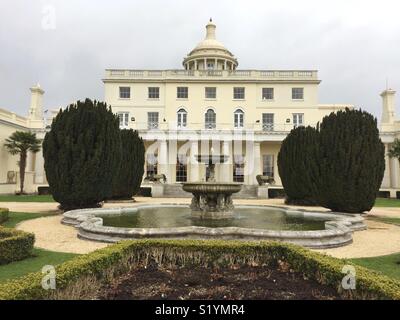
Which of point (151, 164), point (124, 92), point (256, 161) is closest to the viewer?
point (256, 161)

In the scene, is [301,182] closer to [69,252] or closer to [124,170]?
[124,170]

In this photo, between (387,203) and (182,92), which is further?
(182,92)

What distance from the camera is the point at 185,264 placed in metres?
6.39

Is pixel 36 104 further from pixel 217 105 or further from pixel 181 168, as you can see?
pixel 217 105

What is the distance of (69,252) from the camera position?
8211 mm

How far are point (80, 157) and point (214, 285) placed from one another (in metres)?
11.5

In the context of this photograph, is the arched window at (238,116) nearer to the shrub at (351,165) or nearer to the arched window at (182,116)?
the arched window at (182,116)

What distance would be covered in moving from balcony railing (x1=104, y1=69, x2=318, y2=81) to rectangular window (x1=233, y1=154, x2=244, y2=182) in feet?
31.3

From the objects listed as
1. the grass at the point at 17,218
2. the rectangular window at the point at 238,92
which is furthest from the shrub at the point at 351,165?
the rectangular window at the point at 238,92

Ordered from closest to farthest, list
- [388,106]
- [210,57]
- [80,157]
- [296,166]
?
[80,157]
[296,166]
[388,106]
[210,57]

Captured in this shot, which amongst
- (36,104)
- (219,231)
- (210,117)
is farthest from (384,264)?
(36,104)

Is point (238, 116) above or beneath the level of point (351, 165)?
above

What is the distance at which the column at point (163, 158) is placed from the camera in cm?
3541
